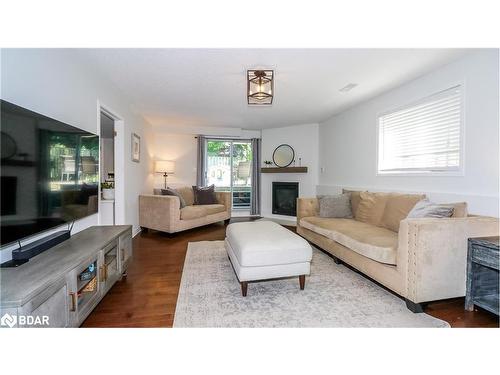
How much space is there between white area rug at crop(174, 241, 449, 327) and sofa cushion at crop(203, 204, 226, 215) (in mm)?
2083

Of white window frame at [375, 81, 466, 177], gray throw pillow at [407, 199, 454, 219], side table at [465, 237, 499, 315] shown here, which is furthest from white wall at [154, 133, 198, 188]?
side table at [465, 237, 499, 315]

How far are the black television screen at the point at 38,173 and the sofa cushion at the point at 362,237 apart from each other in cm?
252

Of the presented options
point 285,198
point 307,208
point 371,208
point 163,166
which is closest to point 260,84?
point 307,208

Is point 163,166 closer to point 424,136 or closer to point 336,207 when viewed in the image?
point 336,207

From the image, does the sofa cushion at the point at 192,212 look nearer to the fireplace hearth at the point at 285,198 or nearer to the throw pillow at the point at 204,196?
the throw pillow at the point at 204,196

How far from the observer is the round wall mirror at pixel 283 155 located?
5.59 metres

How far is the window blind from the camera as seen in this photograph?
2472mm

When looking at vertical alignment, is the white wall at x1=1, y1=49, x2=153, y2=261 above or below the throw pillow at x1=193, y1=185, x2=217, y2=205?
above

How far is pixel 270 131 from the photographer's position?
5812 mm

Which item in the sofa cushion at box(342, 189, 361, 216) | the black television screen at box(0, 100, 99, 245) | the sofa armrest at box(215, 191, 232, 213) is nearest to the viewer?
the black television screen at box(0, 100, 99, 245)

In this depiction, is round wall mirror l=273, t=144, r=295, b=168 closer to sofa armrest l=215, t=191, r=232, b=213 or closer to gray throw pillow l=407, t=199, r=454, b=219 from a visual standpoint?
sofa armrest l=215, t=191, r=232, b=213

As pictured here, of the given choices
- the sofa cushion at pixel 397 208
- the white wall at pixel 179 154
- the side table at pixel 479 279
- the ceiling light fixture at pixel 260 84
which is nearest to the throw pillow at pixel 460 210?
the side table at pixel 479 279
